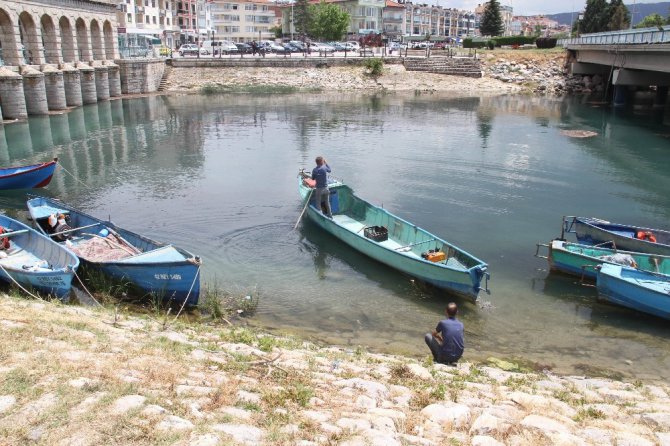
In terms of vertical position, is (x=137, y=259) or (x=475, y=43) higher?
(x=475, y=43)

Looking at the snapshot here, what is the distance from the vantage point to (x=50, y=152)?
32562 millimetres

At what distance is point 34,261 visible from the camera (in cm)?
1486

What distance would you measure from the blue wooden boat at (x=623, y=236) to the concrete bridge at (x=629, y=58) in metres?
27.5

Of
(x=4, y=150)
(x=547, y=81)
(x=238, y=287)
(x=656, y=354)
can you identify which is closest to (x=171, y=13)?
(x=547, y=81)

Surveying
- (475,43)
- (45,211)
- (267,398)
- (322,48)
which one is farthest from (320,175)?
(475,43)

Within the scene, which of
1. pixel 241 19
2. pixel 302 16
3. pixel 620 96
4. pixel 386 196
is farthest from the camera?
pixel 241 19

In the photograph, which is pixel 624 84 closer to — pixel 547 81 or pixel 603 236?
pixel 547 81

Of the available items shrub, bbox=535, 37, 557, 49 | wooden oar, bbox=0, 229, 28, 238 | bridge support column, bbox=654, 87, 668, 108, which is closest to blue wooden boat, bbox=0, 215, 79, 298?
wooden oar, bbox=0, 229, 28, 238

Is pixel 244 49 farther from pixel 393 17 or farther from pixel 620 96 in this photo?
pixel 393 17

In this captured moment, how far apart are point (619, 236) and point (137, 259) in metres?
13.7

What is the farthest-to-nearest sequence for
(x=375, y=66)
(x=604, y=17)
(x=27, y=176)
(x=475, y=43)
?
(x=604, y=17)
(x=475, y=43)
(x=375, y=66)
(x=27, y=176)

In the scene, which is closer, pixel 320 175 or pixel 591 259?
pixel 591 259

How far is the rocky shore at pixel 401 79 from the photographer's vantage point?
217ft

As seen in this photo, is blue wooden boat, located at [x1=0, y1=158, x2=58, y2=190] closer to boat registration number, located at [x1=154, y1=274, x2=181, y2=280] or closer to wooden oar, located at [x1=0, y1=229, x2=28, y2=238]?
wooden oar, located at [x1=0, y1=229, x2=28, y2=238]
